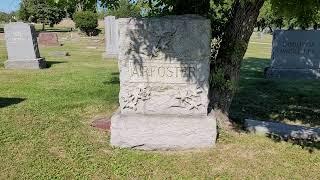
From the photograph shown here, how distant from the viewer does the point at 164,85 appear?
6.16 meters

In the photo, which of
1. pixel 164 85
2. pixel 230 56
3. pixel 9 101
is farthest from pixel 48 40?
pixel 164 85

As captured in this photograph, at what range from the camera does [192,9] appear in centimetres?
688

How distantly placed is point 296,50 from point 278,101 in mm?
4690

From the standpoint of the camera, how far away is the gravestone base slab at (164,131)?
616 cm

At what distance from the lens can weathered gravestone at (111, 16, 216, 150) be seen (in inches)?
233

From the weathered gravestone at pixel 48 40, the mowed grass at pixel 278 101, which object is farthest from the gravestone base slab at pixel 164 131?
the weathered gravestone at pixel 48 40

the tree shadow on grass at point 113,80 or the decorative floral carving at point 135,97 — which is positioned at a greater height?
the decorative floral carving at point 135,97

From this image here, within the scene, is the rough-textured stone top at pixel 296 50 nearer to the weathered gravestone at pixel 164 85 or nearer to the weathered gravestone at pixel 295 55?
the weathered gravestone at pixel 295 55

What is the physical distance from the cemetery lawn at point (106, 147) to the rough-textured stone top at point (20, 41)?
4.87m

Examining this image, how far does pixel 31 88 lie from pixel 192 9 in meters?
5.74

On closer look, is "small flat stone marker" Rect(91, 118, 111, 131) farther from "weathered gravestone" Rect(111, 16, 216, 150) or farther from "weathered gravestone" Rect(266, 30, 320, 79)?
"weathered gravestone" Rect(266, 30, 320, 79)

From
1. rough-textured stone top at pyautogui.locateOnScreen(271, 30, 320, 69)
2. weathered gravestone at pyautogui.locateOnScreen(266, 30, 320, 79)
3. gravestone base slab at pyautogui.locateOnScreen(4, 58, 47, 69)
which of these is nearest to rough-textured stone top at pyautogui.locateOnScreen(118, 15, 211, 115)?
weathered gravestone at pyautogui.locateOnScreen(266, 30, 320, 79)

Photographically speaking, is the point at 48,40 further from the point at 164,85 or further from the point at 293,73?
the point at 164,85

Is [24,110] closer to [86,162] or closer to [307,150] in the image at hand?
[86,162]
